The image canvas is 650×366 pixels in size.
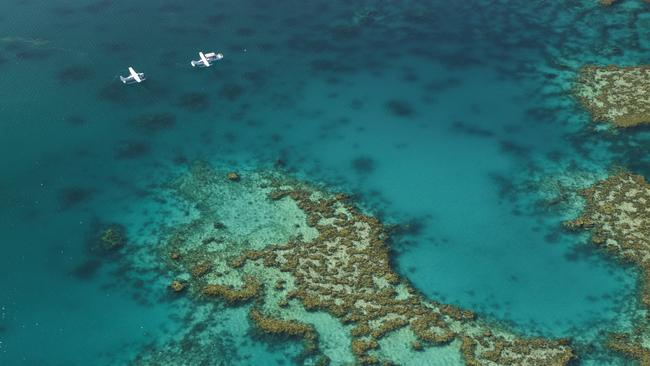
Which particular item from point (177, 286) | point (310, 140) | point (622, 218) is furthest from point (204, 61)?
point (622, 218)

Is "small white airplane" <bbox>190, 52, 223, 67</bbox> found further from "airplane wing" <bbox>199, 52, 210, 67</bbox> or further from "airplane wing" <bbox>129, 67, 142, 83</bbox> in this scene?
"airplane wing" <bbox>129, 67, 142, 83</bbox>

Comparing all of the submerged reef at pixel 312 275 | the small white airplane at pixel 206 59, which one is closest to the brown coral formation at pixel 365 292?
the submerged reef at pixel 312 275

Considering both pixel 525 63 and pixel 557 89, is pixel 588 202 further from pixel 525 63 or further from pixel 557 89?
pixel 525 63

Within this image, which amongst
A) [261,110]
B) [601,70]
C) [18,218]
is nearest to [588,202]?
[601,70]

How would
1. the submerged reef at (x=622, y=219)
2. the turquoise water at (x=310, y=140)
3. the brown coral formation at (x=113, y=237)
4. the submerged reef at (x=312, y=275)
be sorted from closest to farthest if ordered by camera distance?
the submerged reef at (x=312, y=275) < the turquoise water at (x=310, y=140) < the submerged reef at (x=622, y=219) < the brown coral formation at (x=113, y=237)

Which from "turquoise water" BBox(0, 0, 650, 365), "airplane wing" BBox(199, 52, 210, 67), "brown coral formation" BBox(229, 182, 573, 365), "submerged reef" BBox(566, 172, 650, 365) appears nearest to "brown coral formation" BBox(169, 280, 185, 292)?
"turquoise water" BBox(0, 0, 650, 365)

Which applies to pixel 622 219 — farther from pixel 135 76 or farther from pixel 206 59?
pixel 135 76

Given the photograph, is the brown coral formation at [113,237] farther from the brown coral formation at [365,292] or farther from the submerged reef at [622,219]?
the submerged reef at [622,219]

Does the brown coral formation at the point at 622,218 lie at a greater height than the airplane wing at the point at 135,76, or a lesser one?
lesser
